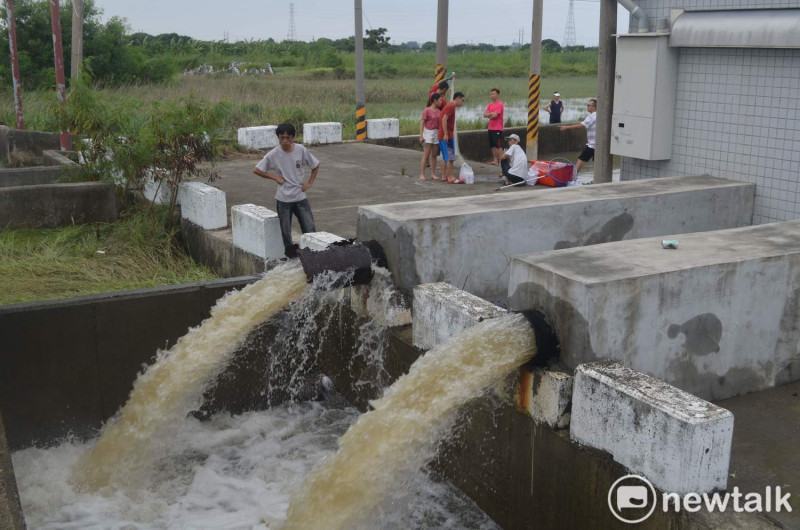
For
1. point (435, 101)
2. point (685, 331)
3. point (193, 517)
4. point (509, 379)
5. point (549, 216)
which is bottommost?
point (193, 517)

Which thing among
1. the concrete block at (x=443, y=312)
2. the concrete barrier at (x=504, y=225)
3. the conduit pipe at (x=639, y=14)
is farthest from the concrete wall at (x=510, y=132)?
the concrete block at (x=443, y=312)

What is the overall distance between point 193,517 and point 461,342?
2.70 meters

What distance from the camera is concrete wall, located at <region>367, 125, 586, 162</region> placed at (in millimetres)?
19875

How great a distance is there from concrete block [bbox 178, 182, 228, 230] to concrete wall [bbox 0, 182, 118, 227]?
1277 mm

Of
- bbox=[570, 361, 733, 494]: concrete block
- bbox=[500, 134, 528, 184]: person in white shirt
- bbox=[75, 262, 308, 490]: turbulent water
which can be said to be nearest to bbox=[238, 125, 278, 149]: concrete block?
bbox=[500, 134, 528, 184]: person in white shirt

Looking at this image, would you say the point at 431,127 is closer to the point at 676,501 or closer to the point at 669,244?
the point at 669,244

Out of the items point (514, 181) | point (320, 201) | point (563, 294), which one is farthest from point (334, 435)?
point (514, 181)

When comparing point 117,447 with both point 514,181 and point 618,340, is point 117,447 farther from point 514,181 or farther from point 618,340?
point 514,181

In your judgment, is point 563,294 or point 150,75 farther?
point 150,75

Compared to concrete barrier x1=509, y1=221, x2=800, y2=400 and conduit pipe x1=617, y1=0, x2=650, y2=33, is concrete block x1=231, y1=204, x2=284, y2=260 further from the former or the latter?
conduit pipe x1=617, y1=0, x2=650, y2=33

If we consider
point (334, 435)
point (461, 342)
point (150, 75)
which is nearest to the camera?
point (461, 342)

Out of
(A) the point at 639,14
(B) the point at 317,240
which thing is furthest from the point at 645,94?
(B) the point at 317,240

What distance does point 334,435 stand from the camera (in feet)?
26.7

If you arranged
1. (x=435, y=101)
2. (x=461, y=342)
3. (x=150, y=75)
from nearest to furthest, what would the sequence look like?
(x=461, y=342) → (x=435, y=101) → (x=150, y=75)
